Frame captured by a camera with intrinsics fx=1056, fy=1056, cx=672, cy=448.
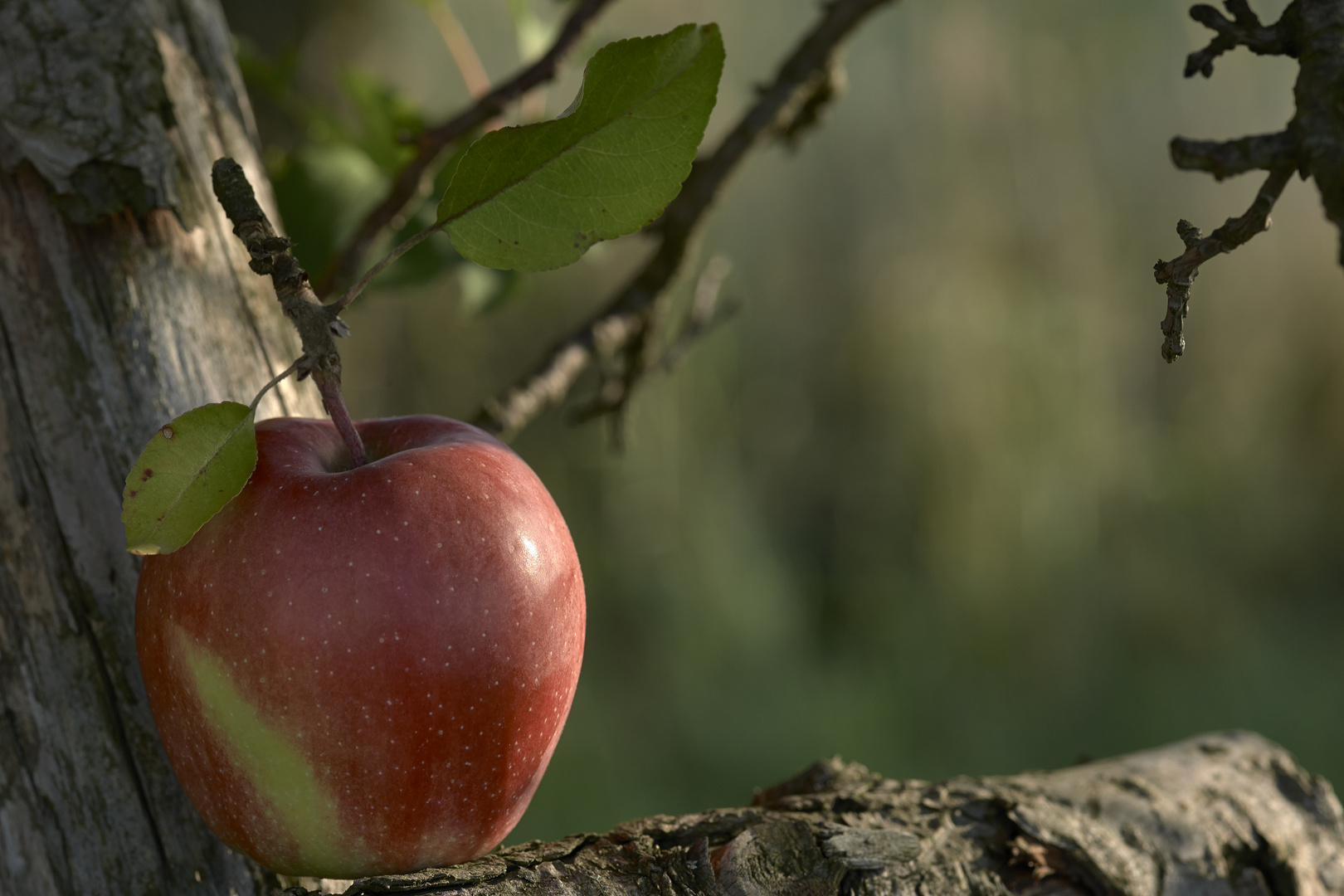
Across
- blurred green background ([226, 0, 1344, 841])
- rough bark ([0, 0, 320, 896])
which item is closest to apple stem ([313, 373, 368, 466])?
rough bark ([0, 0, 320, 896])

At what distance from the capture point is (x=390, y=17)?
2.43 meters

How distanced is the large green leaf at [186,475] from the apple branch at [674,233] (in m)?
0.31

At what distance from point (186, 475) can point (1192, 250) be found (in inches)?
11.9

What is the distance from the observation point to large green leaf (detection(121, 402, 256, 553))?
0.33 meters

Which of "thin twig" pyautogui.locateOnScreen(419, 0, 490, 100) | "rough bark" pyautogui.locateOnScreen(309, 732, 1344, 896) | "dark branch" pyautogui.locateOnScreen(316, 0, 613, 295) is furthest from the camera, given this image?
"thin twig" pyautogui.locateOnScreen(419, 0, 490, 100)

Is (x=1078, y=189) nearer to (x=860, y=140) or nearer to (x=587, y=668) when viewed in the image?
(x=860, y=140)

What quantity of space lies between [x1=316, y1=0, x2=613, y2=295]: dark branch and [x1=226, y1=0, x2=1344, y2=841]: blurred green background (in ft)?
4.29

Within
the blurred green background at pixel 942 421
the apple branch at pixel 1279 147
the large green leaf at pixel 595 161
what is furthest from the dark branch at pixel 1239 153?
the blurred green background at pixel 942 421

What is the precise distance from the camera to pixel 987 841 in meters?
0.47

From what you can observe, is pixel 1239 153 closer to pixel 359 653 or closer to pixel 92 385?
pixel 359 653

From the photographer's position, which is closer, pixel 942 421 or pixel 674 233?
pixel 674 233

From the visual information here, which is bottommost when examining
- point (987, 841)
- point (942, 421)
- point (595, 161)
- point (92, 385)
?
point (942, 421)

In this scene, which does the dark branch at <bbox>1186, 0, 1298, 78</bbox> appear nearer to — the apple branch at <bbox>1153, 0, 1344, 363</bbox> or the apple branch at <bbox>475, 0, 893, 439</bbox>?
the apple branch at <bbox>1153, 0, 1344, 363</bbox>

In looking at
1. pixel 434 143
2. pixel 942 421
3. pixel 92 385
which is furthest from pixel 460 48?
pixel 942 421
